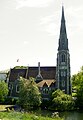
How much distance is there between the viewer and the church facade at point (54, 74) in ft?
269

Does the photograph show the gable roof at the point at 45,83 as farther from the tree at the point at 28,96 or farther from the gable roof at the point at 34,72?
the tree at the point at 28,96

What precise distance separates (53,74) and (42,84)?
5564 mm

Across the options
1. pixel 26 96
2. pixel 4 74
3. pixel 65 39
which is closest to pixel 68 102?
pixel 26 96

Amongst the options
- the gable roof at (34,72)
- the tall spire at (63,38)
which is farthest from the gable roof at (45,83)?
the tall spire at (63,38)

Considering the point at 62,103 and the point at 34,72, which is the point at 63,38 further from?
the point at 62,103

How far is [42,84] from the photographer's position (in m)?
82.9

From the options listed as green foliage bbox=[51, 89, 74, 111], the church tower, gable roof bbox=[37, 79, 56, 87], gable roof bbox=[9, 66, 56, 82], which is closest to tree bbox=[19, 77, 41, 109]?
green foliage bbox=[51, 89, 74, 111]

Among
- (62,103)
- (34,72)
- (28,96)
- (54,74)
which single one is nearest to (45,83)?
(54,74)

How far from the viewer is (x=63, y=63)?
8394cm

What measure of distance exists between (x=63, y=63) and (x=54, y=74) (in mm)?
4861

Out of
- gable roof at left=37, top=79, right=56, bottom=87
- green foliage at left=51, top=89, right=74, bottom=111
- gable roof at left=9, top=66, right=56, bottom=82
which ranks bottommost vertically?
green foliage at left=51, top=89, right=74, bottom=111

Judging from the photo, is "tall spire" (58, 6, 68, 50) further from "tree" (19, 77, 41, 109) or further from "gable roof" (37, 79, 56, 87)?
"tree" (19, 77, 41, 109)

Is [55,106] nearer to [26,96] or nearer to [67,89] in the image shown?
[26,96]

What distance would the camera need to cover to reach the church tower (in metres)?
82.4
